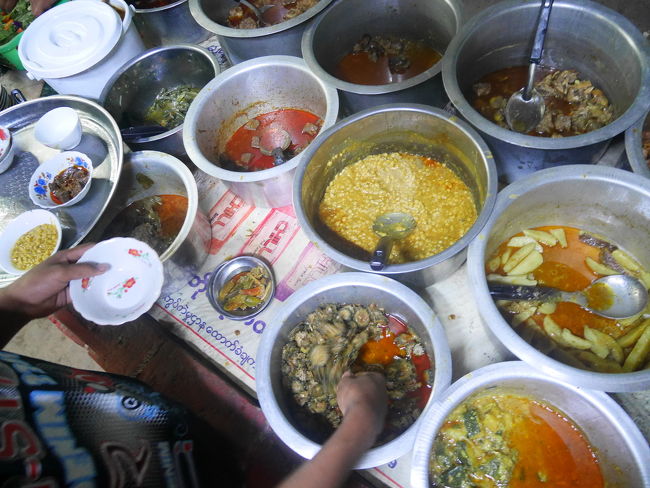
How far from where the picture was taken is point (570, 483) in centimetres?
143

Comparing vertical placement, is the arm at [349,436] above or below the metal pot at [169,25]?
below


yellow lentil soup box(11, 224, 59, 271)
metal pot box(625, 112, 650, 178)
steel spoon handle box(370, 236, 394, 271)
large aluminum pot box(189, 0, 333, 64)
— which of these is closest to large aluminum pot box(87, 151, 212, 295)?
yellow lentil soup box(11, 224, 59, 271)

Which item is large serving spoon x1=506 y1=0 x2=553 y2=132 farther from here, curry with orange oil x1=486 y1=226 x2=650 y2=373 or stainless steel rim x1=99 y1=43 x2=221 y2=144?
stainless steel rim x1=99 y1=43 x2=221 y2=144

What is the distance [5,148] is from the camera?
244 centimetres

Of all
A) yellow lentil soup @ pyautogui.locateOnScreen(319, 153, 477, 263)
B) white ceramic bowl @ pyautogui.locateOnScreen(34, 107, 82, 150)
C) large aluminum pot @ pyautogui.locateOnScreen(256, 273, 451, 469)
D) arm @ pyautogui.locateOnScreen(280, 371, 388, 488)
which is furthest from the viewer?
white ceramic bowl @ pyautogui.locateOnScreen(34, 107, 82, 150)

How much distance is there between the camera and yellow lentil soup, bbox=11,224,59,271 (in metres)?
2.06

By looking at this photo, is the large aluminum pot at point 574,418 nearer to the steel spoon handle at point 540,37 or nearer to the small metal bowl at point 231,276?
the small metal bowl at point 231,276

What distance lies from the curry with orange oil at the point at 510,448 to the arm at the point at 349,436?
29 centimetres

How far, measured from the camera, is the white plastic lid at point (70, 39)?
2479 mm

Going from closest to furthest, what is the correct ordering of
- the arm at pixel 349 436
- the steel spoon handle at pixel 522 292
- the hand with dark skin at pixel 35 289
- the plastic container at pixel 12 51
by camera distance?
1. the arm at pixel 349 436
2. the steel spoon handle at pixel 522 292
3. the hand with dark skin at pixel 35 289
4. the plastic container at pixel 12 51

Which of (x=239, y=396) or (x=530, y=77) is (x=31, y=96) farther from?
(x=530, y=77)

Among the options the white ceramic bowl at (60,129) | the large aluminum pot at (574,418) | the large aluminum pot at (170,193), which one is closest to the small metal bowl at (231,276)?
the large aluminum pot at (170,193)

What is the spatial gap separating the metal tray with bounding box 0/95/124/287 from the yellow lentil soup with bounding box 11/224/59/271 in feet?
0.41

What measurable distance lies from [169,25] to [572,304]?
317 cm
